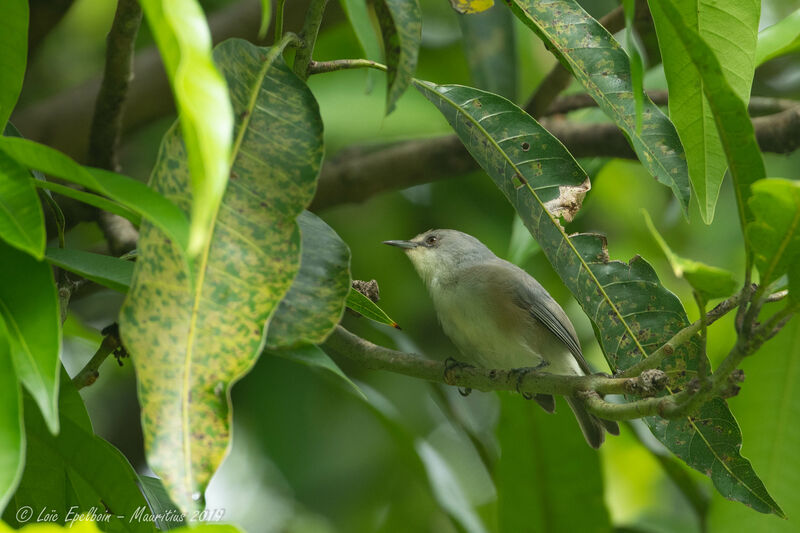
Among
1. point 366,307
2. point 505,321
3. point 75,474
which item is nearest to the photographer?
point 75,474

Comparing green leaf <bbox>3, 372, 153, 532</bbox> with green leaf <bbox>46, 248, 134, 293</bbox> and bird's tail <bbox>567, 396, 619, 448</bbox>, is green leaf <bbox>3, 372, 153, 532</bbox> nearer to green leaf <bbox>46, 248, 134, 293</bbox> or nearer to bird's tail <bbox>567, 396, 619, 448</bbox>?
green leaf <bbox>46, 248, 134, 293</bbox>

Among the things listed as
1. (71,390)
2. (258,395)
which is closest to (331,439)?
(258,395)

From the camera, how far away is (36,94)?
199 inches

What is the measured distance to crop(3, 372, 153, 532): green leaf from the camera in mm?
1892

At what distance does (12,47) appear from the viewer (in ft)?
6.08

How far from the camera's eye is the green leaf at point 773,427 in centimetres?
289

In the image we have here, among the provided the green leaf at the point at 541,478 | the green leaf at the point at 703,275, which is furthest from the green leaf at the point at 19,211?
the green leaf at the point at 541,478

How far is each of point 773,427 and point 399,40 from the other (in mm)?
2124

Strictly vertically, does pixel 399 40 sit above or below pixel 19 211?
above

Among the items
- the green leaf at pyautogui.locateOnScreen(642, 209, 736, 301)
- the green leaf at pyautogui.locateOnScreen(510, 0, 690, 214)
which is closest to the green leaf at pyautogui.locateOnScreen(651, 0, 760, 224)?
the green leaf at pyautogui.locateOnScreen(510, 0, 690, 214)

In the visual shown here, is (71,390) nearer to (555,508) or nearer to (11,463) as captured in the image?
(11,463)

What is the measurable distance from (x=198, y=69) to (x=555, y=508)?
2736 mm

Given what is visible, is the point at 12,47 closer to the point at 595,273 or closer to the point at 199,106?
the point at 199,106

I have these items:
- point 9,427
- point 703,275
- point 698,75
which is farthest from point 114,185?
point 698,75
